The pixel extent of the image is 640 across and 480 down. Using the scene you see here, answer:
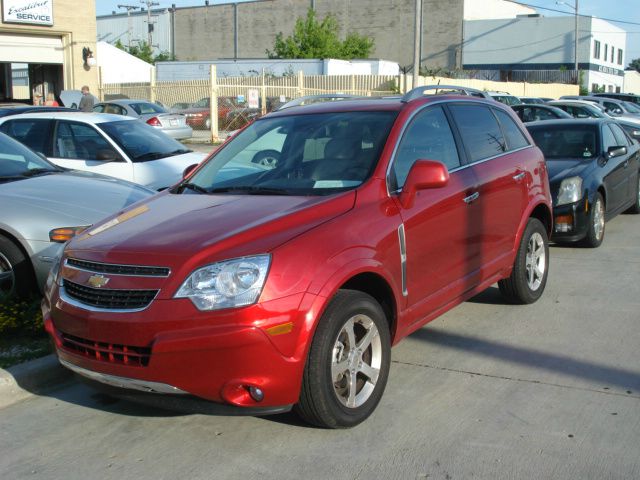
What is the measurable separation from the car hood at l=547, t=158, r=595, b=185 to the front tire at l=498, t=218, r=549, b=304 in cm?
260

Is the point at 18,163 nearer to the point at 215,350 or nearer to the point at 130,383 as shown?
the point at 130,383

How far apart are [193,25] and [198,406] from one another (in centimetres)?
7976

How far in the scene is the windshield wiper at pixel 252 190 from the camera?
15.9 ft

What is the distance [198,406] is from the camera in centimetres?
392

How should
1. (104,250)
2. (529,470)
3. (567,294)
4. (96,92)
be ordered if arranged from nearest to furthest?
(529,470) < (104,250) < (567,294) < (96,92)

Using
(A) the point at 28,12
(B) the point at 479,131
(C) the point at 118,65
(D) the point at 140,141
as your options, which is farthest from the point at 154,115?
(C) the point at 118,65

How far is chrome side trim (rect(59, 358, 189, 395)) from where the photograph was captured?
154 inches

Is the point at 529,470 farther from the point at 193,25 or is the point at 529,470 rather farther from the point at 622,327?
the point at 193,25

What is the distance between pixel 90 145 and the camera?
10219 mm

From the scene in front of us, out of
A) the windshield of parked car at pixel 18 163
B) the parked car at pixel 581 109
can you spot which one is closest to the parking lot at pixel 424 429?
the windshield of parked car at pixel 18 163

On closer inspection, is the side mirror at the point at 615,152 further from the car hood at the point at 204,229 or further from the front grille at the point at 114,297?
the front grille at the point at 114,297

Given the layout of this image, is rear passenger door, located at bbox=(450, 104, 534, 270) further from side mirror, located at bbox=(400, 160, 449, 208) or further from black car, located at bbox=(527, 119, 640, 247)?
black car, located at bbox=(527, 119, 640, 247)

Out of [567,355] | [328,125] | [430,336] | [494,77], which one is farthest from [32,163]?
[494,77]

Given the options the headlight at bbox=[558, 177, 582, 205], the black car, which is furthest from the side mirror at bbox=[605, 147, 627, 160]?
the headlight at bbox=[558, 177, 582, 205]
